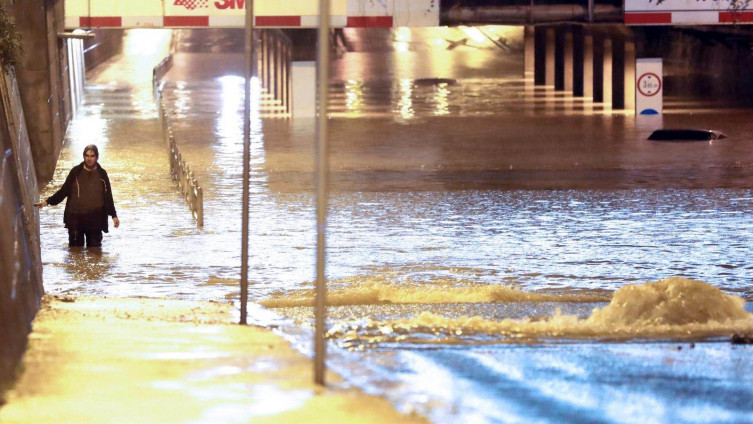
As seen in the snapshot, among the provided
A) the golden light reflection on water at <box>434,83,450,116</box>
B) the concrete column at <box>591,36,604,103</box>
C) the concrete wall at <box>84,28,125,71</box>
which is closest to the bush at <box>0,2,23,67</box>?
the golden light reflection on water at <box>434,83,450,116</box>

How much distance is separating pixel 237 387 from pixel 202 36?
62.8 m

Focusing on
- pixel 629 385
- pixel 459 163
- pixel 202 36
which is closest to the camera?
pixel 629 385

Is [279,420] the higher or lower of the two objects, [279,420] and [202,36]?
the lower

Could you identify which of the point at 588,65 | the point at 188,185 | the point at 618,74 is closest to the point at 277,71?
the point at 588,65

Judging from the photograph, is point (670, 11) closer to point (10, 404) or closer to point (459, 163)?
point (459, 163)

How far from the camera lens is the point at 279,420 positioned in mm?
5113

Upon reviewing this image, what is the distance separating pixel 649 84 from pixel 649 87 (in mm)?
86

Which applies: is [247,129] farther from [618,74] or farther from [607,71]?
[607,71]

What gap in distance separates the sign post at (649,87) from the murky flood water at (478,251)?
116 cm

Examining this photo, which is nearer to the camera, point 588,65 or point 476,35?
point 588,65

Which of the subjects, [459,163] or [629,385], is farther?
[459,163]

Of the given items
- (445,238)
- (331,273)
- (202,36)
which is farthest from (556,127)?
(202,36)

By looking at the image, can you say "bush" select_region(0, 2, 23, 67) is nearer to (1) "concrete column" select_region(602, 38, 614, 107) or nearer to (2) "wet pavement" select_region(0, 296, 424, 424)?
(2) "wet pavement" select_region(0, 296, 424, 424)

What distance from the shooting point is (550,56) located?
45.1 metres
